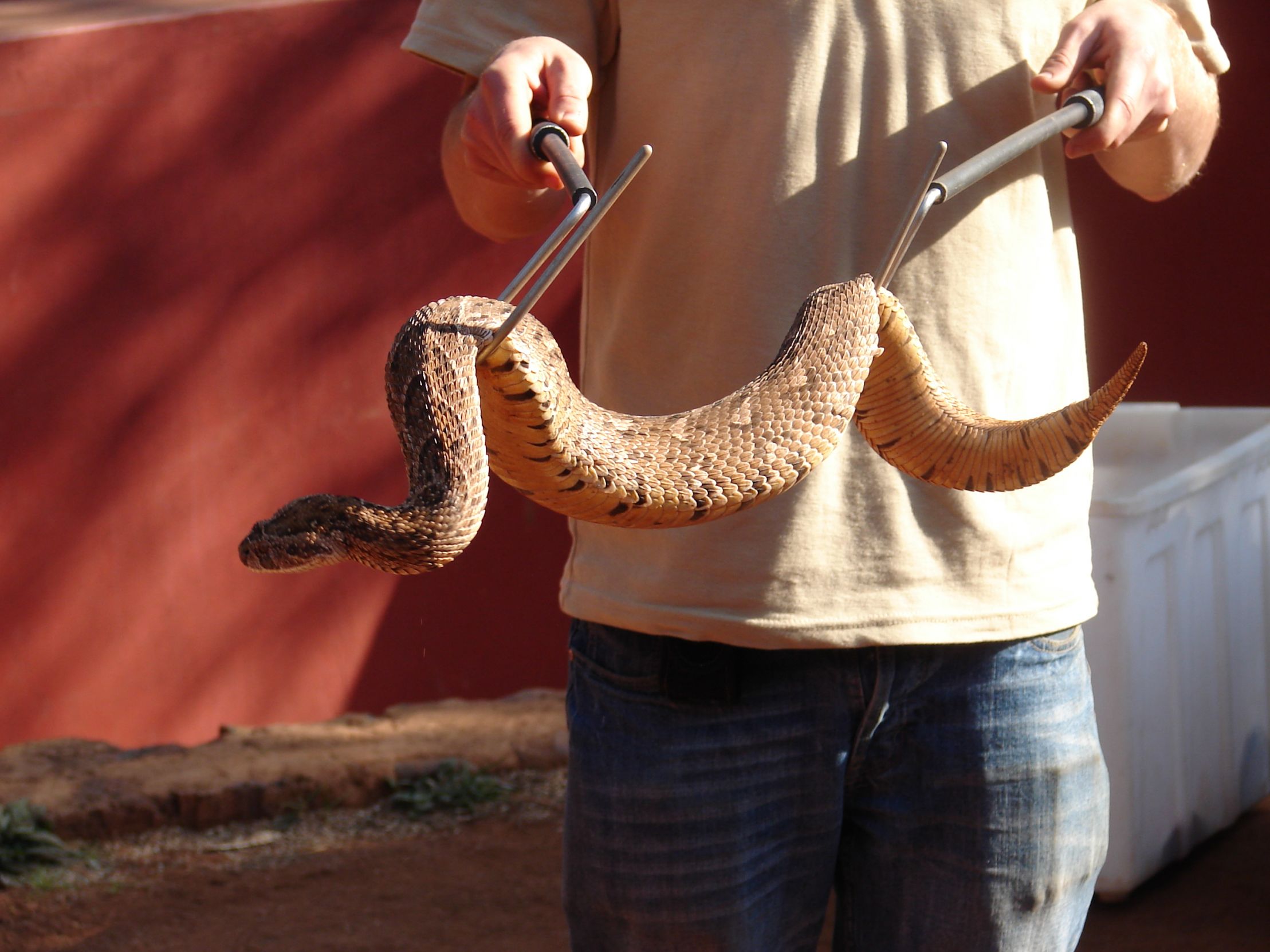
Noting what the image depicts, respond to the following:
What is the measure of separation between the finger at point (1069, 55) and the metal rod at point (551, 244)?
62 cm

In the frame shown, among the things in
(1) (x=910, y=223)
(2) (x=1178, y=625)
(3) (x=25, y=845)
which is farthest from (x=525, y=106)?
(3) (x=25, y=845)

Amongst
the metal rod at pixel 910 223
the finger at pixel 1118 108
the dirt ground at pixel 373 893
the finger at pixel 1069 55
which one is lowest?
the dirt ground at pixel 373 893

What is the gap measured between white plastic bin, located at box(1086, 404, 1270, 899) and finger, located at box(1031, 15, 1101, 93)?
91.8 inches

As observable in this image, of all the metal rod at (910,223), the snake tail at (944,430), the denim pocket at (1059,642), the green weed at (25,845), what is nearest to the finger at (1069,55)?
the metal rod at (910,223)

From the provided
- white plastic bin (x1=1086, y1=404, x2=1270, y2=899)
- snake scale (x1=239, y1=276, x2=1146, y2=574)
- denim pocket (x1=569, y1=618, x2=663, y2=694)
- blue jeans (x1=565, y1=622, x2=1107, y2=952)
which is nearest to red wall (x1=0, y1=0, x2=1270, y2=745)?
white plastic bin (x1=1086, y1=404, x2=1270, y2=899)

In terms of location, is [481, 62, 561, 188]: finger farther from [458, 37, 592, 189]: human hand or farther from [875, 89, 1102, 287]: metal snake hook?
[875, 89, 1102, 287]: metal snake hook

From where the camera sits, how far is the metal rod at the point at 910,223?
4.71 ft

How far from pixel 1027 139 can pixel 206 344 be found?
12.3 feet

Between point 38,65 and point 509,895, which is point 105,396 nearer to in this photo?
point 38,65

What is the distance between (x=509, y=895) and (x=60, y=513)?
1.93m

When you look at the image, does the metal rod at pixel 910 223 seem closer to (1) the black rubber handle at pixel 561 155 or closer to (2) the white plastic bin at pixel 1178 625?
(1) the black rubber handle at pixel 561 155

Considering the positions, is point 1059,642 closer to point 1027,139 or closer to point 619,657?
point 619,657

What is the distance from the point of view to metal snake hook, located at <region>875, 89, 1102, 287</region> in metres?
1.46

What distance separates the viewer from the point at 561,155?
57.1 inches
